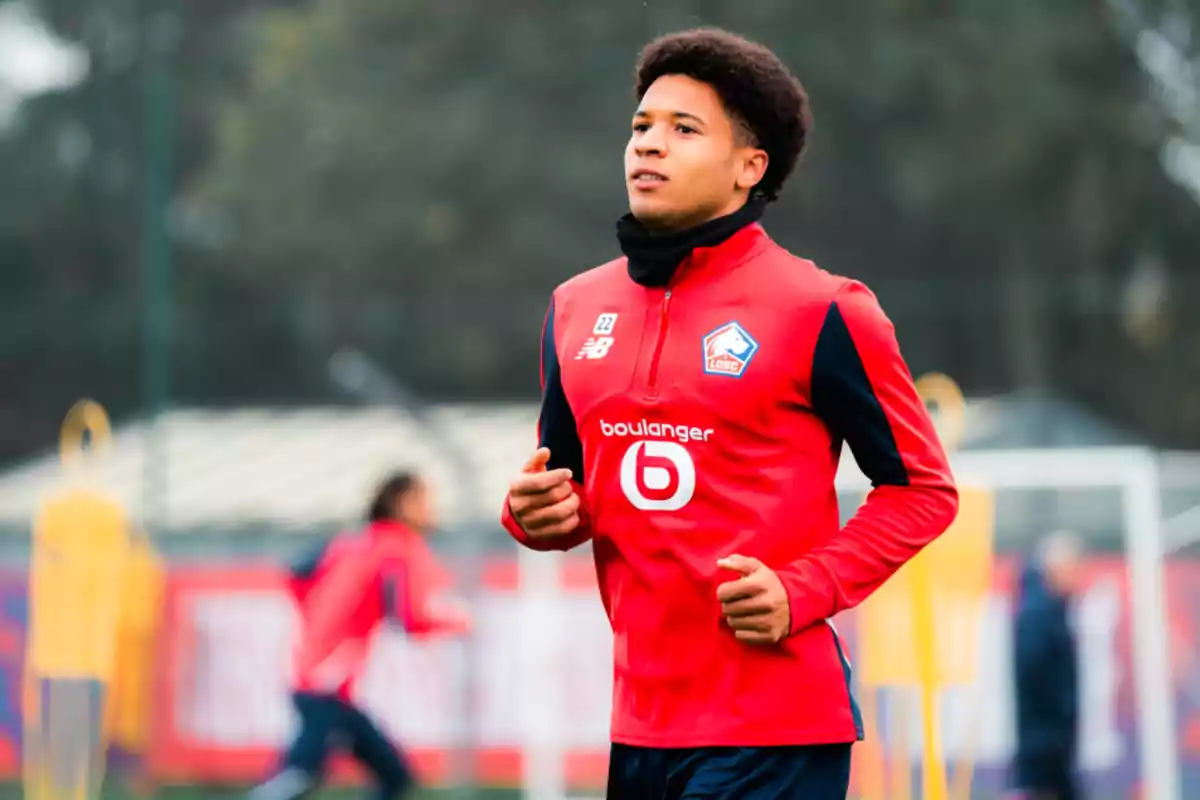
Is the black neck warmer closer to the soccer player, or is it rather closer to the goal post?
the goal post

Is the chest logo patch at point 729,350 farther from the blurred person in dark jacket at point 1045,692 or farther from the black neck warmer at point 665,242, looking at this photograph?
the blurred person in dark jacket at point 1045,692

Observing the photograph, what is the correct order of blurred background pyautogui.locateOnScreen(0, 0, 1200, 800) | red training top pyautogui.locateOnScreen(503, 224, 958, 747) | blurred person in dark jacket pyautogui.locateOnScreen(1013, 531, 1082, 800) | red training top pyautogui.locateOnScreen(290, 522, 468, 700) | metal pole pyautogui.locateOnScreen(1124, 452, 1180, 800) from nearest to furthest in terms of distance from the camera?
red training top pyautogui.locateOnScreen(503, 224, 958, 747) → red training top pyautogui.locateOnScreen(290, 522, 468, 700) → metal pole pyautogui.locateOnScreen(1124, 452, 1180, 800) → blurred person in dark jacket pyautogui.locateOnScreen(1013, 531, 1082, 800) → blurred background pyautogui.locateOnScreen(0, 0, 1200, 800)

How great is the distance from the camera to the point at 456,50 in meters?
16.2

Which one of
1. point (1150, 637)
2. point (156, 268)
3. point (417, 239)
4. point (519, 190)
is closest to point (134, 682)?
point (156, 268)

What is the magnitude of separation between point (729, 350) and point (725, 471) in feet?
0.58

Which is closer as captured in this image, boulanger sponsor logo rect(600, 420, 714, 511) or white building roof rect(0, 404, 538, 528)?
boulanger sponsor logo rect(600, 420, 714, 511)

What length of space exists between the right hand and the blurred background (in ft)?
30.0

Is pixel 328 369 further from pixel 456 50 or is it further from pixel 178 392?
pixel 456 50

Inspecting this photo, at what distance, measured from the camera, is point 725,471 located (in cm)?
290

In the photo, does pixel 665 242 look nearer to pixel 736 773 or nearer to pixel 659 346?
pixel 659 346

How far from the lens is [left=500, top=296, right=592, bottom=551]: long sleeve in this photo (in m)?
3.09

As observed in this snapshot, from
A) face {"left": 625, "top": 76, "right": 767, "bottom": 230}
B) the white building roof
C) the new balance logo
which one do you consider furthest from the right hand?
the white building roof

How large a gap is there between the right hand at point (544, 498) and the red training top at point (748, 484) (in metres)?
0.06

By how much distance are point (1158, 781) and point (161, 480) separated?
779 centimetres
